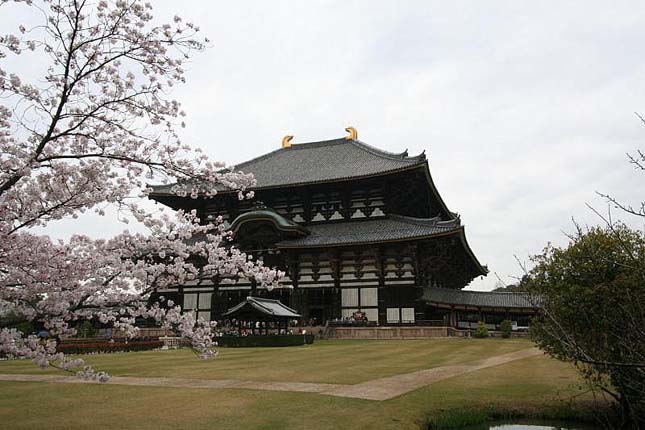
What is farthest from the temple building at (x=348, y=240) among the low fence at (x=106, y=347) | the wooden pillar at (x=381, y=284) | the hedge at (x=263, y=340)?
the hedge at (x=263, y=340)

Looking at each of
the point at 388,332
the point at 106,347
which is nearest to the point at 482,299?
the point at 388,332

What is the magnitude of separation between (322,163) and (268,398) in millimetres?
33790

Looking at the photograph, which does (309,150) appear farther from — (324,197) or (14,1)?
(14,1)

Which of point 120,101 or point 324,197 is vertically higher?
point 324,197

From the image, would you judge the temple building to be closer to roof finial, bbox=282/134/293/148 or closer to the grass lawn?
roof finial, bbox=282/134/293/148

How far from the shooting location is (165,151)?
29.0 ft

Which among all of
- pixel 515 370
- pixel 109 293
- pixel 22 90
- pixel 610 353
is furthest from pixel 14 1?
pixel 515 370

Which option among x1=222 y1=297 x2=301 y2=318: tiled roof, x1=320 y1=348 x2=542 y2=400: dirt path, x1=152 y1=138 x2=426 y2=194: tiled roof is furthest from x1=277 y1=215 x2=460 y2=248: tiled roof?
x1=320 y1=348 x2=542 y2=400: dirt path

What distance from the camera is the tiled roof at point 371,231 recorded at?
34.9m

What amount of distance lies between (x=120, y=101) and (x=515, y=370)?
49.3ft

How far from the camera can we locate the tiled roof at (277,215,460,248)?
34906 mm

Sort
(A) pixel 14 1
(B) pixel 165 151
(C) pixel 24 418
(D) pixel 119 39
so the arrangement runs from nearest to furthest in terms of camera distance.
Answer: (A) pixel 14 1
(D) pixel 119 39
(B) pixel 165 151
(C) pixel 24 418

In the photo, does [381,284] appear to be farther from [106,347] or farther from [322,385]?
[322,385]

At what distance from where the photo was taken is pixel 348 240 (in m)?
36.0
